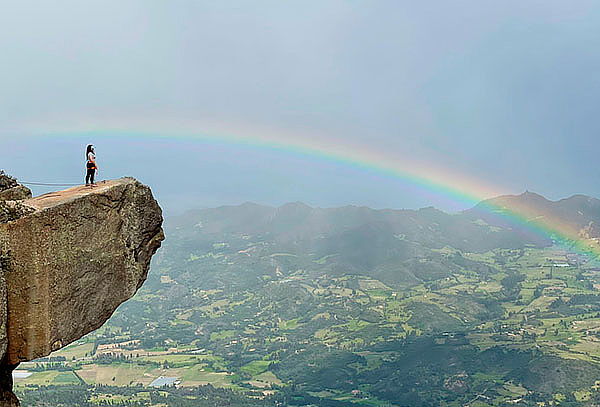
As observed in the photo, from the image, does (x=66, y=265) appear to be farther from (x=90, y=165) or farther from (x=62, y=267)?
(x=90, y=165)

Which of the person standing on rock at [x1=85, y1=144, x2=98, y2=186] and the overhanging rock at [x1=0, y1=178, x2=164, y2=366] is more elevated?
the person standing on rock at [x1=85, y1=144, x2=98, y2=186]

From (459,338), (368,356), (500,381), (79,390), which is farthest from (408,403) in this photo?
(79,390)

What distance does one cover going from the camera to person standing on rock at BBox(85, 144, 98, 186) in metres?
17.3

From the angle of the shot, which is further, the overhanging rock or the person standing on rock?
the person standing on rock

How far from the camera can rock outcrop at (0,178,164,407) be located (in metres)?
12.7

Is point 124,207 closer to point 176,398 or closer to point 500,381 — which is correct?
point 176,398

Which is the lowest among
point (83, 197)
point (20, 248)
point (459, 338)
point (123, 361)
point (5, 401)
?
point (123, 361)

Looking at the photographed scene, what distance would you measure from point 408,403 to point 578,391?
43.9 m

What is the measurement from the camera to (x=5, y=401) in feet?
44.4

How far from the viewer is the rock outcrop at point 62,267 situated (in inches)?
499

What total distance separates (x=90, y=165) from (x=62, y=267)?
17.1 feet

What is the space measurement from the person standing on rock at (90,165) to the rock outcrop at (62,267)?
3.15ft

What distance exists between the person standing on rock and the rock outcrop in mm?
960

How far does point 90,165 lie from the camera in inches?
685
